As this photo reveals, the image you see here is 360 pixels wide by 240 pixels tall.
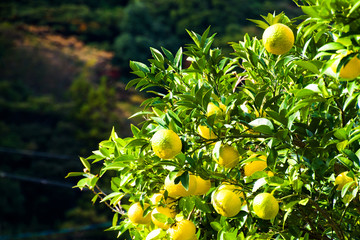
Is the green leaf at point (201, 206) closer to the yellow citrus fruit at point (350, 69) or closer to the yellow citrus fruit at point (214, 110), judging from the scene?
the yellow citrus fruit at point (214, 110)

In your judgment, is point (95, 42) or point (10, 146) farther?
point (95, 42)

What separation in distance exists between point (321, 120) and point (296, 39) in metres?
0.16

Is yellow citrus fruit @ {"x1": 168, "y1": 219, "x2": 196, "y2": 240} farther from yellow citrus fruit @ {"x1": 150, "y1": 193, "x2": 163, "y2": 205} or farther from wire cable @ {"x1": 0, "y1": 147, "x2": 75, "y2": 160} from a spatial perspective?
wire cable @ {"x1": 0, "y1": 147, "x2": 75, "y2": 160}

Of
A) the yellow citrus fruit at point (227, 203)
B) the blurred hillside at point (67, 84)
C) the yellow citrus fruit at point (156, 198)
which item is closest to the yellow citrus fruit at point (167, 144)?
the yellow citrus fruit at point (227, 203)

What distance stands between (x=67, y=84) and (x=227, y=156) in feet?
35.7

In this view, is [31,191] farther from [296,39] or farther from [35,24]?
[296,39]

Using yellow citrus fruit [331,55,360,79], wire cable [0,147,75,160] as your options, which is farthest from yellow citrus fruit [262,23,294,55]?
wire cable [0,147,75,160]

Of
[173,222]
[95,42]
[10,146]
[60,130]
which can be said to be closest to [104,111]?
[60,130]

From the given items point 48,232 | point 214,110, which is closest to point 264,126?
point 214,110

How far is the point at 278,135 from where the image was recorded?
2.58ft

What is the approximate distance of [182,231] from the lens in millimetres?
910

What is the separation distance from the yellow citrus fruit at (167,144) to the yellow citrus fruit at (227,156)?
0.32ft

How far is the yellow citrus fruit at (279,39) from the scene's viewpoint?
86 centimetres

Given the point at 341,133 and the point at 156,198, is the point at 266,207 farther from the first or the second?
the point at 156,198
